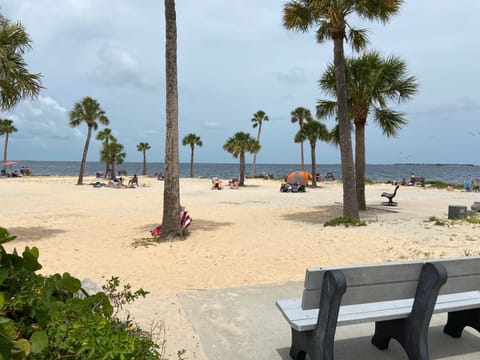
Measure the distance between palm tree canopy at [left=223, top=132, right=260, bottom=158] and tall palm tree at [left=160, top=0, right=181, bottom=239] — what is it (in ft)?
86.4

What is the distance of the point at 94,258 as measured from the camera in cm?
703

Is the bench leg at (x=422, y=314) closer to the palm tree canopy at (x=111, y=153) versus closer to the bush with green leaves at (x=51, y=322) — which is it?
the bush with green leaves at (x=51, y=322)

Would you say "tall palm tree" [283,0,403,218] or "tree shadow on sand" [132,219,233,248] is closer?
"tree shadow on sand" [132,219,233,248]

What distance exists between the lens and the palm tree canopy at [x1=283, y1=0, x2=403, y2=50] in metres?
10.4

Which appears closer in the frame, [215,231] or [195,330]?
[195,330]

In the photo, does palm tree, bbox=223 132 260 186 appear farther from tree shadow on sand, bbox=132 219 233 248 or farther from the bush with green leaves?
the bush with green leaves

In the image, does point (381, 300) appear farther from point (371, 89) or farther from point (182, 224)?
point (371, 89)

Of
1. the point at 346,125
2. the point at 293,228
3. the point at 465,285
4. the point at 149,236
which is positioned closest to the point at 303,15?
the point at 346,125

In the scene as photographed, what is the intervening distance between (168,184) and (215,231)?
2.06m

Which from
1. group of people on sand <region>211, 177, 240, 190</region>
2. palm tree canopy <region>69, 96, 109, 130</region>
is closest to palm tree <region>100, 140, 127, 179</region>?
palm tree canopy <region>69, 96, 109, 130</region>

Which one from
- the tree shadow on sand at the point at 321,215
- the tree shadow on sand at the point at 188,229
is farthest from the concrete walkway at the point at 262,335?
the tree shadow on sand at the point at 321,215

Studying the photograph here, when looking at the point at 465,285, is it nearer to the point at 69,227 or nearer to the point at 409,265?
the point at 409,265

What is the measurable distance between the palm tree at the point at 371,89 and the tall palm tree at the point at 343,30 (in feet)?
5.35

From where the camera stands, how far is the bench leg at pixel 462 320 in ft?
11.0
